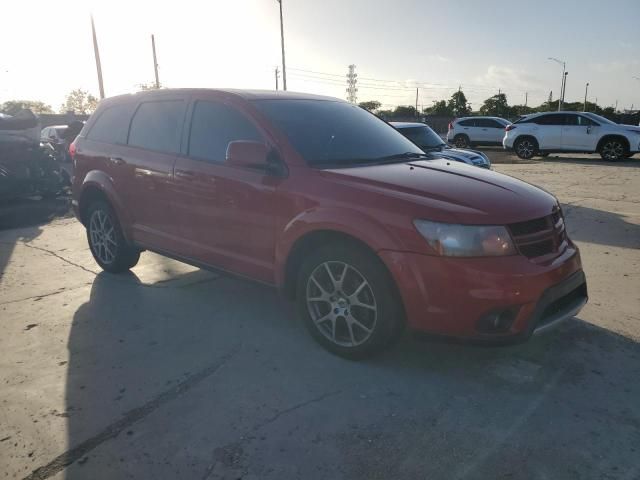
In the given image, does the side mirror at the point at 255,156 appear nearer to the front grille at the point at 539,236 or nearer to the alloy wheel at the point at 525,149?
the front grille at the point at 539,236

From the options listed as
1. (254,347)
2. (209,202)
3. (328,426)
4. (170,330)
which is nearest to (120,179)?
(209,202)

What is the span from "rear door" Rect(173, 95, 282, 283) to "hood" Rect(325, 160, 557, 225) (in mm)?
638

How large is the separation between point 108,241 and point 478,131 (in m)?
21.9

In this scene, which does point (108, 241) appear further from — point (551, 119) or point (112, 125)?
point (551, 119)

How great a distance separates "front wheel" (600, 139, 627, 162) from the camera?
649 inches

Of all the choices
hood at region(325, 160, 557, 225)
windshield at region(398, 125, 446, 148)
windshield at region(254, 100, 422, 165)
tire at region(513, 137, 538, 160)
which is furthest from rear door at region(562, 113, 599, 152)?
hood at region(325, 160, 557, 225)

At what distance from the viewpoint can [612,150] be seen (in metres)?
16.7

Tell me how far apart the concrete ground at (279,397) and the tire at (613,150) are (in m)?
14.2

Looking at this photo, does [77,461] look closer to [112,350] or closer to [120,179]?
[112,350]

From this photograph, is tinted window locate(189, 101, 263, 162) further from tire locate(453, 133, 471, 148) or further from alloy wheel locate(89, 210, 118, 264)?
tire locate(453, 133, 471, 148)

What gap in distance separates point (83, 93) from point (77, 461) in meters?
102

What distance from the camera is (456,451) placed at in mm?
2410

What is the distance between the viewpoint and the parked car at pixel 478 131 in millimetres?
23922

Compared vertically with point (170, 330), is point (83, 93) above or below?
above
